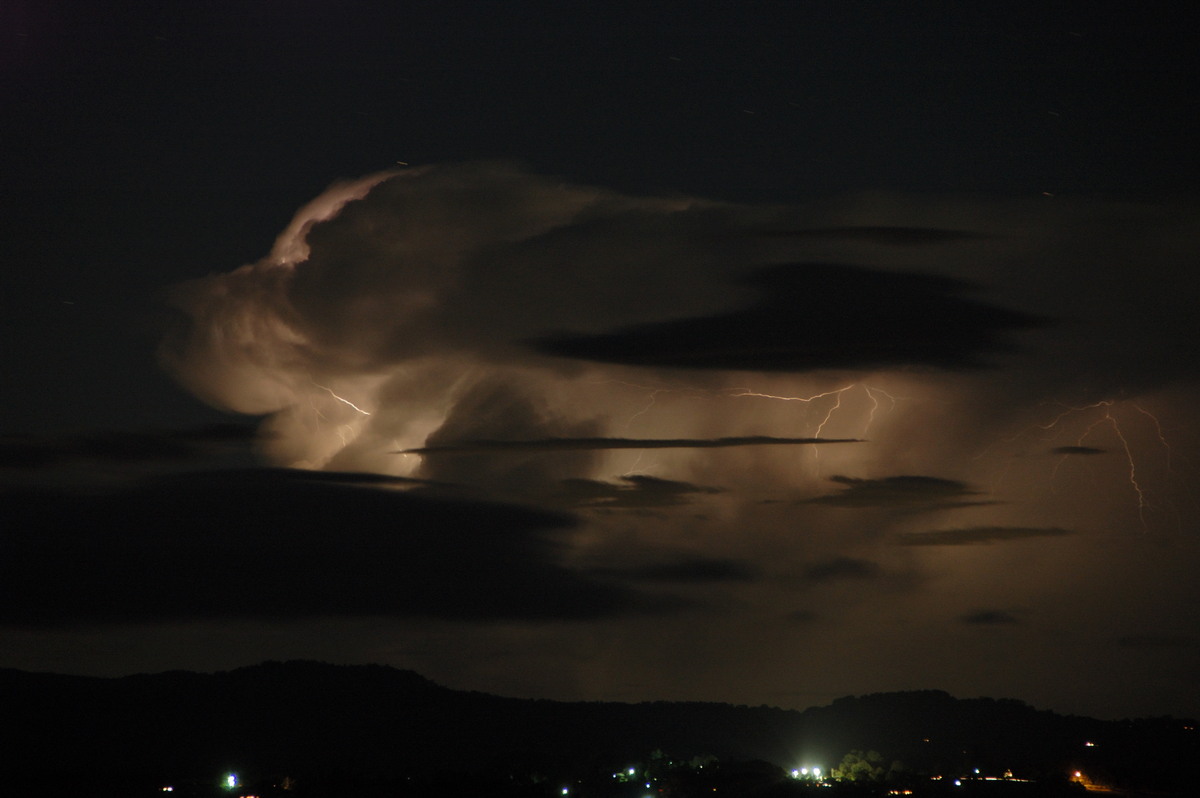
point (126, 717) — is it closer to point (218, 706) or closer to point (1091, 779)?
point (218, 706)

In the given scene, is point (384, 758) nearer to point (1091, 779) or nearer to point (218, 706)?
point (218, 706)

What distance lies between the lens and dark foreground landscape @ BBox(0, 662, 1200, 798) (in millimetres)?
95125

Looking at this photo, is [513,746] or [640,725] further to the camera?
[640,725]

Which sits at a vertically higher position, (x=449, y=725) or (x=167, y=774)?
(x=449, y=725)

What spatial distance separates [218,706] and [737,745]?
6970 cm

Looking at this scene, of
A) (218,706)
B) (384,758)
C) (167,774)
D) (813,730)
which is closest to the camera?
(167,774)

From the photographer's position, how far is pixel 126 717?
146625 millimetres

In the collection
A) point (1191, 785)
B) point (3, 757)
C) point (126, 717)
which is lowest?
point (1191, 785)

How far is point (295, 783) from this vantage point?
3784 inches

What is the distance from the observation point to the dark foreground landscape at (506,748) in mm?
95125

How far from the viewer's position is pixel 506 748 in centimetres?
15600

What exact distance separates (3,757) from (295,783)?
38908 millimetres

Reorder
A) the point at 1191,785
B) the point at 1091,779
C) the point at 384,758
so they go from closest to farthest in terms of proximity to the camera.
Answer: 1. the point at 1191,785
2. the point at 1091,779
3. the point at 384,758

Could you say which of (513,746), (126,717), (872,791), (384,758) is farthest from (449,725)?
(872,791)
